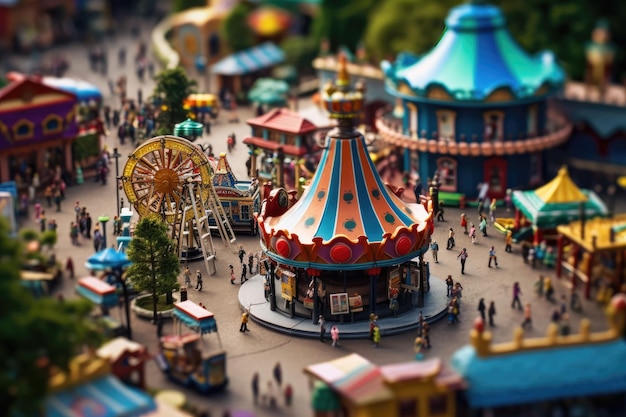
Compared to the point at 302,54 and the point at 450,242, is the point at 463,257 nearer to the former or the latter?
the point at 450,242

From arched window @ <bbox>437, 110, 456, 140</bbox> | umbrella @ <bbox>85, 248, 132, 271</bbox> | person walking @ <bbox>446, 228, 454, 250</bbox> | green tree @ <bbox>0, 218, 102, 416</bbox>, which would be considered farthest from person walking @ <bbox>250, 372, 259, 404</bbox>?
arched window @ <bbox>437, 110, 456, 140</bbox>

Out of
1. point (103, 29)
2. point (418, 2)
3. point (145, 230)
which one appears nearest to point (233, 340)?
point (145, 230)

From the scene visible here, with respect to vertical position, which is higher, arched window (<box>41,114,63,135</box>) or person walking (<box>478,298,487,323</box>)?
arched window (<box>41,114,63,135</box>)

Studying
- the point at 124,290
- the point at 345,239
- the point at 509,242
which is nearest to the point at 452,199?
the point at 509,242

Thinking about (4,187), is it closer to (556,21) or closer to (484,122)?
(484,122)

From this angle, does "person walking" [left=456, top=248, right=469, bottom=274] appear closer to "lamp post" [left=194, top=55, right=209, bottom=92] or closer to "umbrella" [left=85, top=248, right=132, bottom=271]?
"umbrella" [left=85, top=248, right=132, bottom=271]

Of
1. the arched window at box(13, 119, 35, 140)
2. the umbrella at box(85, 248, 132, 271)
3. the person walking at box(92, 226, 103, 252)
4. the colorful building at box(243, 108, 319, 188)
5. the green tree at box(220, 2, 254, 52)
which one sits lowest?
the person walking at box(92, 226, 103, 252)
